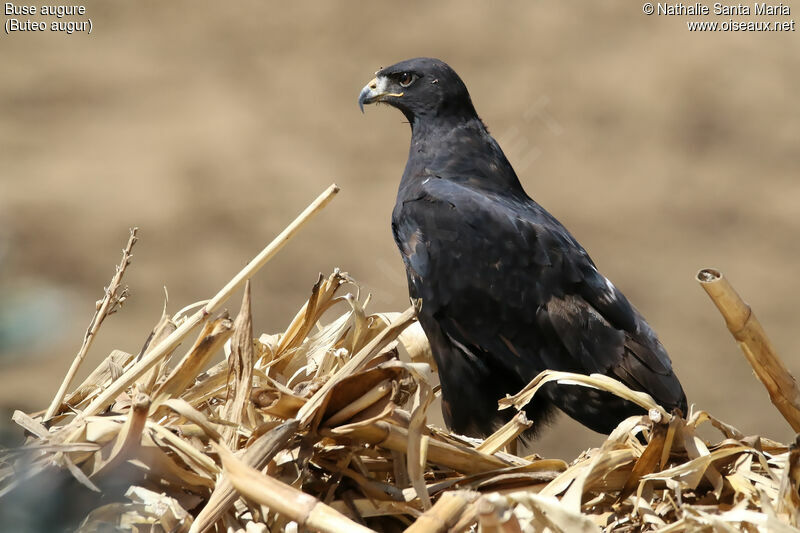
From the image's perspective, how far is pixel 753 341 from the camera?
6.42 feet

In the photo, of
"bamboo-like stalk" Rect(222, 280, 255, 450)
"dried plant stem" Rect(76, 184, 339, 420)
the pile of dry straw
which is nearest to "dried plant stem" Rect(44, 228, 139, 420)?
the pile of dry straw

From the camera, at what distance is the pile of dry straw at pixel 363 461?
1.58 meters

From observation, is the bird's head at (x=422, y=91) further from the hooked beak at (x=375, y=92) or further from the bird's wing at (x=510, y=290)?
the bird's wing at (x=510, y=290)

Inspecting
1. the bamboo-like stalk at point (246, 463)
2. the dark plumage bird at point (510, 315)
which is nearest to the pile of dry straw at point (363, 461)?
the bamboo-like stalk at point (246, 463)

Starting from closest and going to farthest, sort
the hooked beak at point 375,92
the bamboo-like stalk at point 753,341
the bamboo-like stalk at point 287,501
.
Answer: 1. the bamboo-like stalk at point 287,501
2. the bamboo-like stalk at point 753,341
3. the hooked beak at point 375,92

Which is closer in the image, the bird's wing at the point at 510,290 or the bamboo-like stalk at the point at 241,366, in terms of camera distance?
the bamboo-like stalk at the point at 241,366

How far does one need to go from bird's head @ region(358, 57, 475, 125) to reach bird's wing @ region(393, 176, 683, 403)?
1.88 feet

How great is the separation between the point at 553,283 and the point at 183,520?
1685mm

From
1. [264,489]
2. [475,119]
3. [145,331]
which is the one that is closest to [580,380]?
[264,489]

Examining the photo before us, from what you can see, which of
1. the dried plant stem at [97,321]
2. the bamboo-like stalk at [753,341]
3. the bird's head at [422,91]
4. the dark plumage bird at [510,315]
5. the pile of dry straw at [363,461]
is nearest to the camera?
the pile of dry straw at [363,461]

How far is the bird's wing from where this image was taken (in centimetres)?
303

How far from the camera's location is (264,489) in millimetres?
1483

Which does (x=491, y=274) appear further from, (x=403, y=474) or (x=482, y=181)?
(x=403, y=474)

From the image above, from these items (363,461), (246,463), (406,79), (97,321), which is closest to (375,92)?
(406,79)
